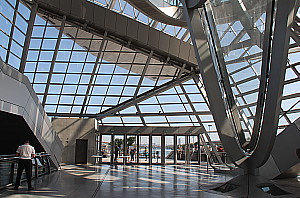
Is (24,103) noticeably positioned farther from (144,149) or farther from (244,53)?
(144,149)

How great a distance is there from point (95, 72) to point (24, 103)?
18.8 metres

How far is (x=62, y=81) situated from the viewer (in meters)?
31.8

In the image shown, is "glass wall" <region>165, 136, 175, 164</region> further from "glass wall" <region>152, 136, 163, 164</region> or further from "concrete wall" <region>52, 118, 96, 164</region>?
"concrete wall" <region>52, 118, 96, 164</region>

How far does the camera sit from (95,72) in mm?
31188

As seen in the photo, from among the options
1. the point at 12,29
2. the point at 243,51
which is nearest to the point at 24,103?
the point at 243,51

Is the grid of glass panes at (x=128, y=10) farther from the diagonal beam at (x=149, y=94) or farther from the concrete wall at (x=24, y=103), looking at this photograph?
the concrete wall at (x=24, y=103)

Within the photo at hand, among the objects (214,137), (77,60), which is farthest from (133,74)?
(214,137)

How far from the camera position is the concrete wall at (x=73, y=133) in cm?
2833

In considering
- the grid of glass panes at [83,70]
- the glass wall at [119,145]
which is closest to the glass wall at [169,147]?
the glass wall at [119,145]

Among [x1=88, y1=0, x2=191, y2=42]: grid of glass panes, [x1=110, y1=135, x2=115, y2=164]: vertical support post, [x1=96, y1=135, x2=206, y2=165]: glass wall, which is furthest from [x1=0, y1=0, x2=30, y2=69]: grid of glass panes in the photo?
[x1=96, y1=135, x2=206, y2=165]: glass wall

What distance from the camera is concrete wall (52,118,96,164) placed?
28328 millimetres

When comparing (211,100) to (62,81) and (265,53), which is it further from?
(62,81)

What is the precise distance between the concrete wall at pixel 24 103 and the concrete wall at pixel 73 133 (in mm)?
10645

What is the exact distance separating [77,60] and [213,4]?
23.1m
